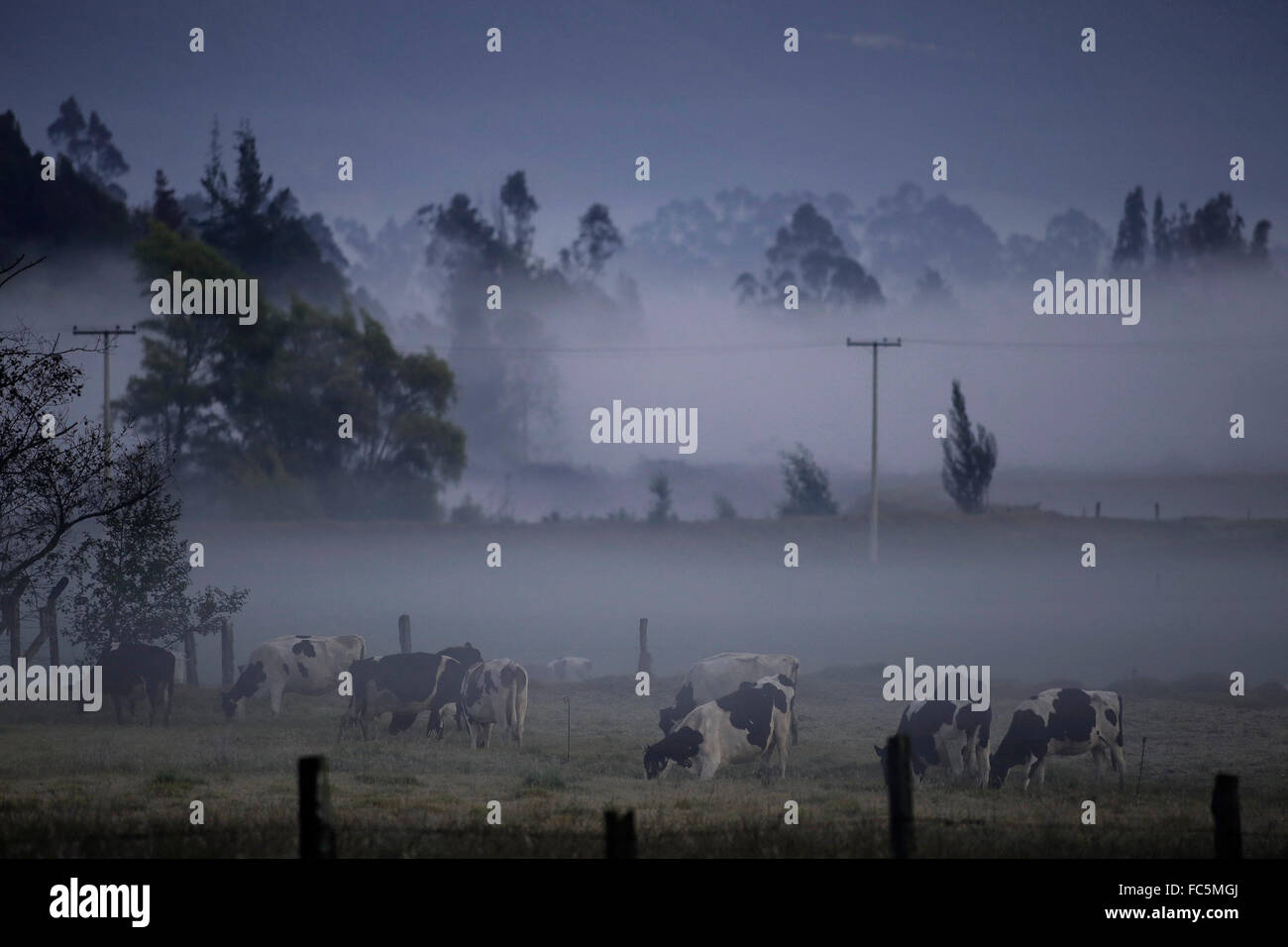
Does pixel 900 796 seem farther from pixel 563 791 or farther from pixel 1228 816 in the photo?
pixel 563 791

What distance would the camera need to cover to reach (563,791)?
2134 centimetres

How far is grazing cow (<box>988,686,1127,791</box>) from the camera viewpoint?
23.9 meters

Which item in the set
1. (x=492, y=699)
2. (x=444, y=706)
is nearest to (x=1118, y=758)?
(x=492, y=699)

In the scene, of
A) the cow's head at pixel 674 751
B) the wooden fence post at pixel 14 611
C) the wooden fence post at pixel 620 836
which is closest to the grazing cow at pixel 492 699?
the cow's head at pixel 674 751

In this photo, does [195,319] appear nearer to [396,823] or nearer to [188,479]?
[188,479]

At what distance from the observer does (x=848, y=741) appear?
29594 mm

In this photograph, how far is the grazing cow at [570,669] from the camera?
169 ft

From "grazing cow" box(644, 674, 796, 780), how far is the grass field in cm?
40

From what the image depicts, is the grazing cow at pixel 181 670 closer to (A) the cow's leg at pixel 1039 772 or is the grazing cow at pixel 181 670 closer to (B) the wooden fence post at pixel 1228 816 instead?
(A) the cow's leg at pixel 1039 772

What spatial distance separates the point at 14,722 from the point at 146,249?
5650cm

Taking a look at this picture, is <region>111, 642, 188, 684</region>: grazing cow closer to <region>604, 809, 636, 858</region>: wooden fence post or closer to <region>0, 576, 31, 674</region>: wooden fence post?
<region>0, 576, 31, 674</region>: wooden fence post

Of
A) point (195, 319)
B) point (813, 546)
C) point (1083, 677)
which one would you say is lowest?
point (1083, 677)
